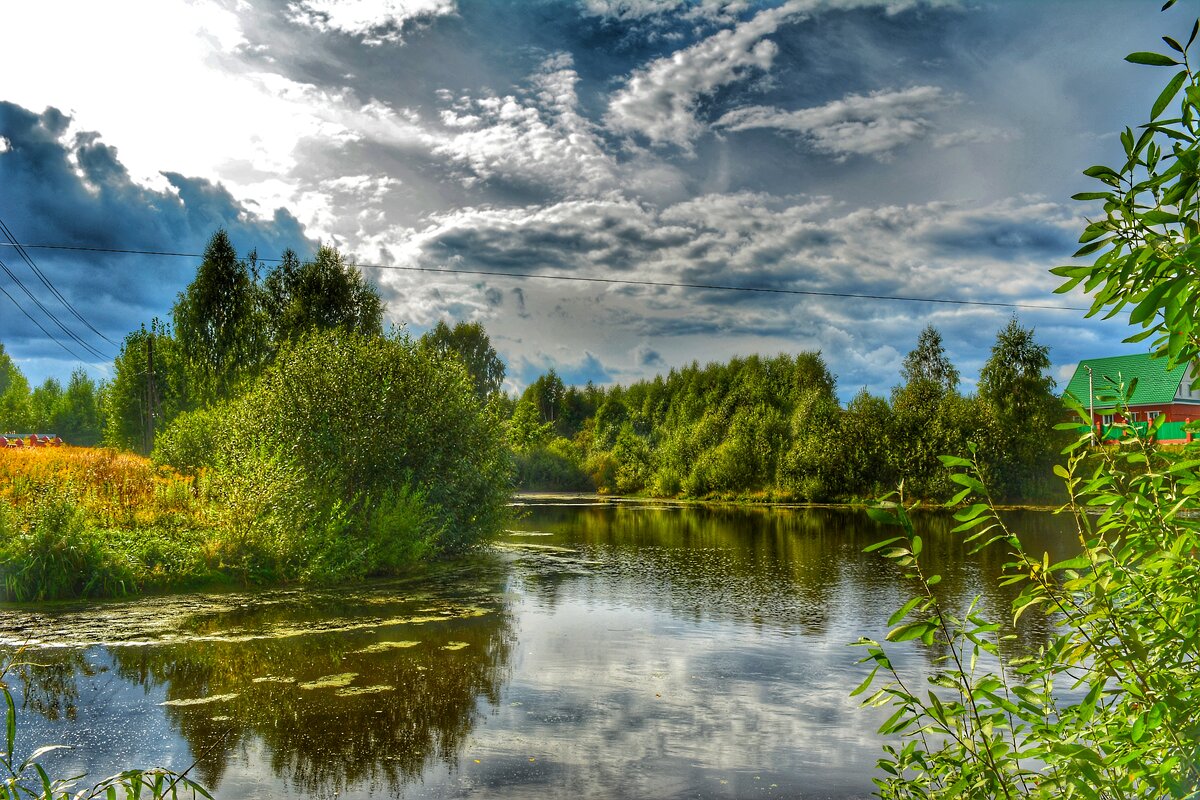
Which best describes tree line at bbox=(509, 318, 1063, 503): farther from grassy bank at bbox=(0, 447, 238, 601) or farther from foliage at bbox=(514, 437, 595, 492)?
grassy bank at bbox=(0, 447, 238, 601)

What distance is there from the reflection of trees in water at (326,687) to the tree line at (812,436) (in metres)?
22.0

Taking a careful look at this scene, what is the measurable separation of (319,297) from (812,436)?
27.9 meters

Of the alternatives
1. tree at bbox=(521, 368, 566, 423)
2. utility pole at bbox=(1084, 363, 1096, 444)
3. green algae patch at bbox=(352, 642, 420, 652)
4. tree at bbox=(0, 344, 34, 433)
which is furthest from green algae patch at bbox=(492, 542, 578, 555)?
tree at bbox=(0, 344, 34, 433)

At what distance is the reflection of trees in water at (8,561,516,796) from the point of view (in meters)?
7.08

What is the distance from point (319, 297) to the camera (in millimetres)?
37188

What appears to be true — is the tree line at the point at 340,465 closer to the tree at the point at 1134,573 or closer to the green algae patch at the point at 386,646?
the green algae patch at the point at 386,646

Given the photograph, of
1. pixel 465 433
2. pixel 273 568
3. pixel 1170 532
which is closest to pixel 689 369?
pixel 465 433

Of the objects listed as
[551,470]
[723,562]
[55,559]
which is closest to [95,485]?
[55,559]

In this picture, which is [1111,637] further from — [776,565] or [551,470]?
[551,470]

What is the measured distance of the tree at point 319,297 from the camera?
36.9 metres

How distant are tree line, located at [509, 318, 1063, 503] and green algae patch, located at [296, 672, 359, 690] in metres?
23.7

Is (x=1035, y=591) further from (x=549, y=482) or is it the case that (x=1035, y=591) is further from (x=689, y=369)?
(x=689, y=369)

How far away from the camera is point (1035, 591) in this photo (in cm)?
216

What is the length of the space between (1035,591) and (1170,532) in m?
0.41
